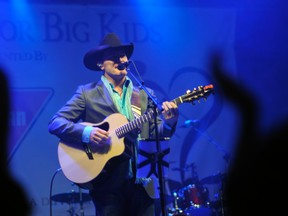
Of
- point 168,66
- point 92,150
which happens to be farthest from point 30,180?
point 168,66

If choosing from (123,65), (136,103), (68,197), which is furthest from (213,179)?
(123,65)

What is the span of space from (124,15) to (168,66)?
2.71ft

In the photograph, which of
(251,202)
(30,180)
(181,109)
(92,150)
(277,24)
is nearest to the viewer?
(251,202)

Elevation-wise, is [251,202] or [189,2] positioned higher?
[189,2]

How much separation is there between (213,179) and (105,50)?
2378mm

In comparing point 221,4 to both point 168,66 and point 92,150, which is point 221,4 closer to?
point 168,66

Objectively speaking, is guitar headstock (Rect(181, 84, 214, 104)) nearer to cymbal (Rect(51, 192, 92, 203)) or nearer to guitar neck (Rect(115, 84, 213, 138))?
guitar neck (Rect(115, 84, 213, 138))

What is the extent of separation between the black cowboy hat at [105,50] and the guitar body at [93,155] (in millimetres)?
605

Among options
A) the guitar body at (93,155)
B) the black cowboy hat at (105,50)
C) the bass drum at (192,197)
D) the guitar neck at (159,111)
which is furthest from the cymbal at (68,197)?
the guitar neck at (159,111)

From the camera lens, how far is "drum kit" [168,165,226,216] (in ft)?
18.6

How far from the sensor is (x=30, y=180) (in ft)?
17.7

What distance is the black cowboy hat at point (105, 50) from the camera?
415 centimetres

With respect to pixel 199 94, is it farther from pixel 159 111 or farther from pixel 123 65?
pixel 123 65

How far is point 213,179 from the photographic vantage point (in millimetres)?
5785
